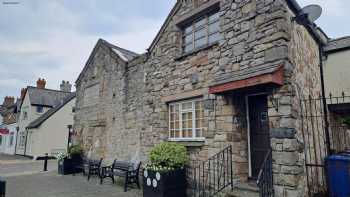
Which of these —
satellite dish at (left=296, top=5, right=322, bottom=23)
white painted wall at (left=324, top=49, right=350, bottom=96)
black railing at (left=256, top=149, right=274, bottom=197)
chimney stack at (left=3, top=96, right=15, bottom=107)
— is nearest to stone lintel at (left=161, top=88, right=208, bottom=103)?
black railing at (left=256, top=149, right=274, bottom=197)

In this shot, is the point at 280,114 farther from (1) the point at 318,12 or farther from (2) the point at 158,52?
(2) the point at 158,52

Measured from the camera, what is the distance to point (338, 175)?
486cm

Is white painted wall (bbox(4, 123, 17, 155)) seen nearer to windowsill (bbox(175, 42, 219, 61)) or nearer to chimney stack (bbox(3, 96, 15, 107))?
chimney stack (bbox(3, 96, 15, 107))

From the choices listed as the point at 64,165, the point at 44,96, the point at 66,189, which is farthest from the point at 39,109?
the point at 66,189

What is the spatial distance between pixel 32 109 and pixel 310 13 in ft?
86.0

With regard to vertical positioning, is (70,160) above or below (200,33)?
below

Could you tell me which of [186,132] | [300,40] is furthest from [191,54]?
[300,40]

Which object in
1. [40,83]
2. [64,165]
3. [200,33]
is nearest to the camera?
[200,33]

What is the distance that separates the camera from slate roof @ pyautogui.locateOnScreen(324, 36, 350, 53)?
7748 mm

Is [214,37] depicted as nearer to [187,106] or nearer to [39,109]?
[187,106]

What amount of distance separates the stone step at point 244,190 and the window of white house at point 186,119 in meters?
1.77

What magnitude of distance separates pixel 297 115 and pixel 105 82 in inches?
368

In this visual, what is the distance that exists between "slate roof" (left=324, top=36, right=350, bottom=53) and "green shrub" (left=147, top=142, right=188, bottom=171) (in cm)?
599

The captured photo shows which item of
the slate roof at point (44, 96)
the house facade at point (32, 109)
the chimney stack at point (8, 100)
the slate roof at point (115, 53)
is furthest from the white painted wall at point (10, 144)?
the slate roof at point (115, 53)
